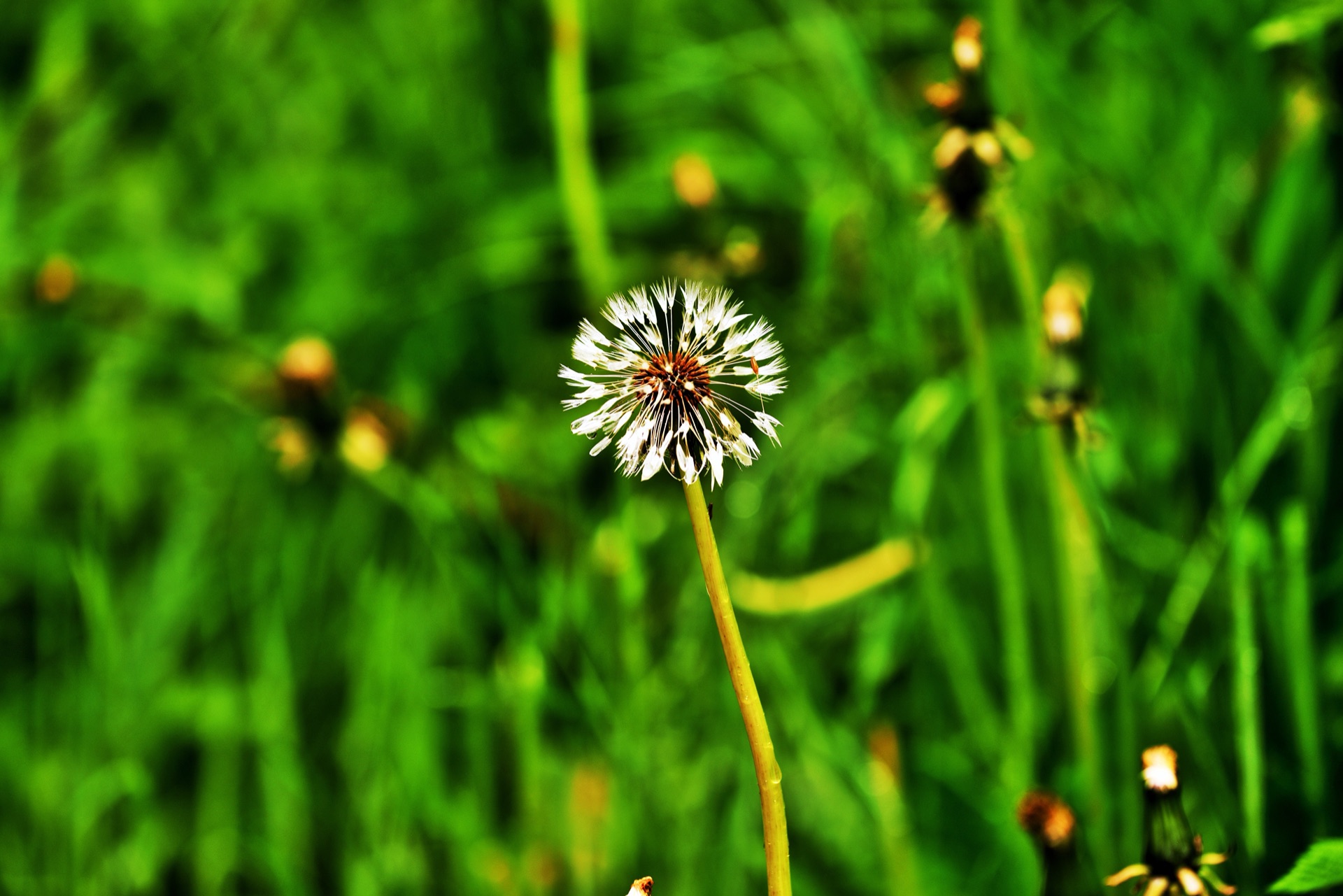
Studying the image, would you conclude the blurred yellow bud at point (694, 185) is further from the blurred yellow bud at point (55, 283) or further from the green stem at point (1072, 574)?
the blurred yellow bud at point (55, 283)

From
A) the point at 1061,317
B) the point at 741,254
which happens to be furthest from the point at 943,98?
the point at 741,254

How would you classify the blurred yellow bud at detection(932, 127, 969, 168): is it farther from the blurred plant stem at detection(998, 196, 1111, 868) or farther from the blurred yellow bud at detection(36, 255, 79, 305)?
the blurred yellow bud at detection(36, 255, 79, 305)

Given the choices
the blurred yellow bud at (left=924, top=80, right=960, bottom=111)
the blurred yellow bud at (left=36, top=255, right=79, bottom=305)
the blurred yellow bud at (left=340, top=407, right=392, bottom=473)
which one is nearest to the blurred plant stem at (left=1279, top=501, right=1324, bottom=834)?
the blurred yellow bud at (left=924, top=80, right=960, bottom=111)

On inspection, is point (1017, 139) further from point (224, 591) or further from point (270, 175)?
point (270, 175)

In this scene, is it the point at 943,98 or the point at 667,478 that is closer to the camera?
the point at 943,98

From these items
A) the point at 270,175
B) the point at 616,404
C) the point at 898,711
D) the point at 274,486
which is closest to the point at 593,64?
the point at 270,175

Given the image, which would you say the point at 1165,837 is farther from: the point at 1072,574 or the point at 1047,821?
the point at 1072,574
